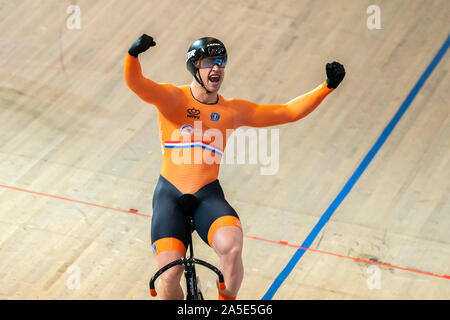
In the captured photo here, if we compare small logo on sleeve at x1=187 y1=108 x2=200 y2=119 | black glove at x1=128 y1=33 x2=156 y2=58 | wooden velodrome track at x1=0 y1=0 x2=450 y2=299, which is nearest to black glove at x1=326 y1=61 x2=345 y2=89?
small logo on sleeve at x1=187 y1=108 x2=200 y2=119

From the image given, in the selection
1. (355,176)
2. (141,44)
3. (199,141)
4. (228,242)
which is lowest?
(228,242)

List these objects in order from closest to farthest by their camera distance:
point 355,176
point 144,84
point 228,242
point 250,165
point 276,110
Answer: point 228,242 → point 144,84 → point 276,110 → point 355,176 → point 250,165

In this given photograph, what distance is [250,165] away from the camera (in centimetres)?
605

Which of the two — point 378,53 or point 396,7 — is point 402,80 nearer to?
point 378,53

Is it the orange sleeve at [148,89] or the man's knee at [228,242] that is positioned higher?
the orange sleeve at [148,89]

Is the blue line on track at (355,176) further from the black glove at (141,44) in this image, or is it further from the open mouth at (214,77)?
the black glove at (141,44)

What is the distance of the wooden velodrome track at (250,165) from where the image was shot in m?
4.86

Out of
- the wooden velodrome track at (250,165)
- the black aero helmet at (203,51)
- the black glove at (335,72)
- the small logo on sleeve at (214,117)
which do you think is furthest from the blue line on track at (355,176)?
the black aero helmet at (203,51)

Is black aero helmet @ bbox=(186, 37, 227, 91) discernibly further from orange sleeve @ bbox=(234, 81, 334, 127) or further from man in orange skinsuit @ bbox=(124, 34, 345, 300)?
orange sleeve @ bbox=(234, 81, 334, 127)

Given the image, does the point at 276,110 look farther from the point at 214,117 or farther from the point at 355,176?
the point at 355,176

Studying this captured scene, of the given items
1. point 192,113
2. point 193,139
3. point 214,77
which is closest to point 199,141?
point 193,139

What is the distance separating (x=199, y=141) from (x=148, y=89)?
0.40m

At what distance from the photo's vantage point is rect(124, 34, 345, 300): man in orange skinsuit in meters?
3.48

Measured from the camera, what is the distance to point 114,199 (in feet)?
18.1
